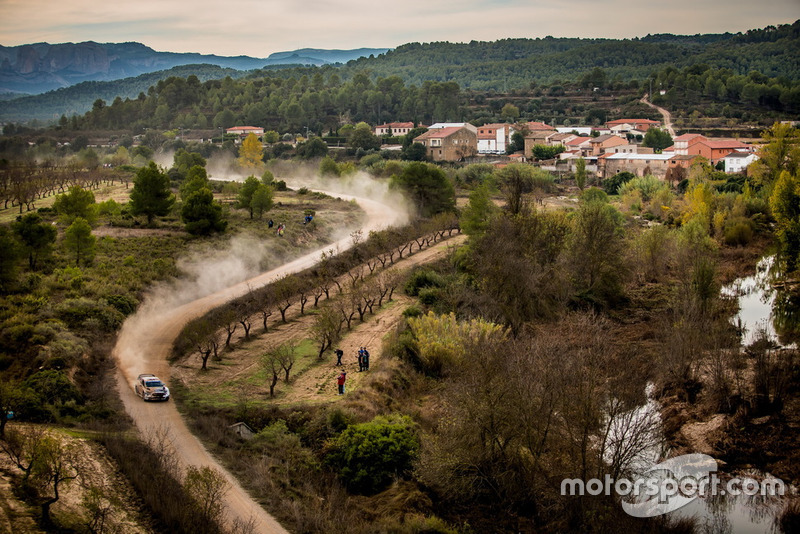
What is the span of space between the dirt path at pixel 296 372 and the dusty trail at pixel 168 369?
1.46 meters

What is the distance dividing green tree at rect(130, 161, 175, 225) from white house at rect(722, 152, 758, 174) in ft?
175

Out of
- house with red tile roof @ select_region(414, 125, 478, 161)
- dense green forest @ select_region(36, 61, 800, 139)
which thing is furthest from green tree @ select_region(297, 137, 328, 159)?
dense green forest @ select_region(36, 61, 800, 139)

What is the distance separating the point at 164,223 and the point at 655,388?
100 ft

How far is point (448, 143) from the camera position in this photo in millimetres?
92938

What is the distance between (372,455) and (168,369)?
30.5ft

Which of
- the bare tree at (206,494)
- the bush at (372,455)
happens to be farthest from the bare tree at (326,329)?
the bare tree at (206,494)

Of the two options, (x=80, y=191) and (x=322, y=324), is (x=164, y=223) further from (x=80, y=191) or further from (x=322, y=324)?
(x=322, y=324)

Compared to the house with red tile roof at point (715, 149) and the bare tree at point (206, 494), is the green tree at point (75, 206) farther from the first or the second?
the house with red tile roof at point (715, 149)

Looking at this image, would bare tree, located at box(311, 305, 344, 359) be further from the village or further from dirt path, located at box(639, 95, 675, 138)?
dirt path, located at box(639, 95, 675, 138)

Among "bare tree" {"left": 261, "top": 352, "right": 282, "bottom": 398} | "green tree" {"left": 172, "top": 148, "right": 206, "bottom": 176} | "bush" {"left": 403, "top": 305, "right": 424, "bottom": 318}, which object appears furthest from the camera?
"green tree" {"left": 172, "top": 148, "right": 206, "bottom": 176}

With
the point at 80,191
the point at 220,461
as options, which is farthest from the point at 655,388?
the point at 80,191

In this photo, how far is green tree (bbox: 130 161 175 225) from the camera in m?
43.6

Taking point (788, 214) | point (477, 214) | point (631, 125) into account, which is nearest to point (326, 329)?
point (477, 214)

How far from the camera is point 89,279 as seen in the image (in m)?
31.7
